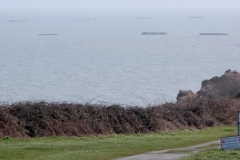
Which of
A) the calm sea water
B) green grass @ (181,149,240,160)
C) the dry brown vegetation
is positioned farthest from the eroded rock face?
green grass @ (181,149,240,160)

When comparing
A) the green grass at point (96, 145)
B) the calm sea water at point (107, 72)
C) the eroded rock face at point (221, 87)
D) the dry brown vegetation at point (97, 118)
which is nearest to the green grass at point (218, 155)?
the green grass at point (96, 145)

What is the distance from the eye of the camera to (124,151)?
46.6ft

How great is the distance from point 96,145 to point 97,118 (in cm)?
360

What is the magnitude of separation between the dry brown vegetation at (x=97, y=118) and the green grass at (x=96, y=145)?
58 centimetres

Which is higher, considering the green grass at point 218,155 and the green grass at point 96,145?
the green grass at point 218,155

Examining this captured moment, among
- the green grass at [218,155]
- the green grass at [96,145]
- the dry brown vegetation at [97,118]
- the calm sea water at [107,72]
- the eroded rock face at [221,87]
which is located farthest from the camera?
the calm sea water at [107,72]

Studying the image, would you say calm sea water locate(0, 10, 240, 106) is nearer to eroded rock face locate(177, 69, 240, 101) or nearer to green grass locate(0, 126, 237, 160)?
eroded rock face locate(177, 69, 240, 101)

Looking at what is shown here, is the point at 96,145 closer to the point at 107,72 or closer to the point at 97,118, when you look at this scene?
the point at 97,118

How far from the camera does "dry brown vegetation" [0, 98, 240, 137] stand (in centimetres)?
1780

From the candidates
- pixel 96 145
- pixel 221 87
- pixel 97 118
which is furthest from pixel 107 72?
pixel 96 145

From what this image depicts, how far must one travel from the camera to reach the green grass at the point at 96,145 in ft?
45.0

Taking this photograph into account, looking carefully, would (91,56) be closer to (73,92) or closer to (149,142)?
(73,92)

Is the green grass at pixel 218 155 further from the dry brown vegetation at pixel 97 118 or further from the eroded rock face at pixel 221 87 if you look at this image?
the eroded rock face at pixel 221 87

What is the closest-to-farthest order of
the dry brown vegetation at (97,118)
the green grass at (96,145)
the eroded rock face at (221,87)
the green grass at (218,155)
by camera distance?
the green grass at (218,155)
the green grass at (96,145)
the dry brown vegetation at (97,118)
the eroded rock face at (221,87)
